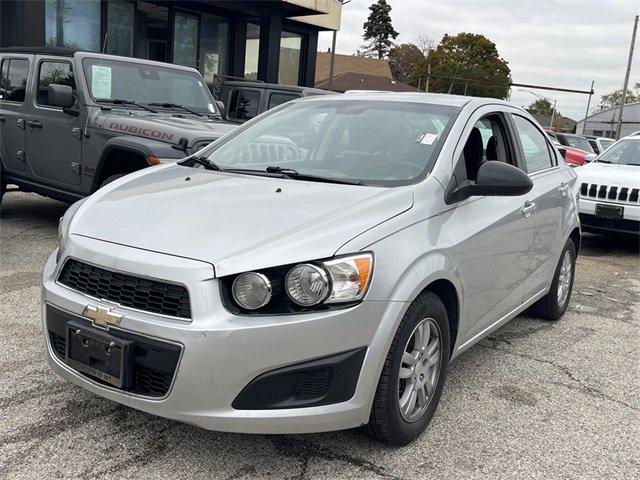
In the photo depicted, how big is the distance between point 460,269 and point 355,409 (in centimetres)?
98

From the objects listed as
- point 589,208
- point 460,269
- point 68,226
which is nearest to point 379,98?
point 460,269

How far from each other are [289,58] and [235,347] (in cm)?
2030

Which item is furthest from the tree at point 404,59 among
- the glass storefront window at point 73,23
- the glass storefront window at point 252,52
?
the glass storefront window at point 73,23

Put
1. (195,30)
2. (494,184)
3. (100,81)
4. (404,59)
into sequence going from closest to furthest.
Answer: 1. (494,184)
2. (100,81)
3. (195,30)
4. (404,59)

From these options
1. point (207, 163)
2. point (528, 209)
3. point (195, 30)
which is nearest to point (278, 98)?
point (207, 163)

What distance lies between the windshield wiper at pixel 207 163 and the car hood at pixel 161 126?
6.39ft

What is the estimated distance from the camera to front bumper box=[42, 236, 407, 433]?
2438 mm

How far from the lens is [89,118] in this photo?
6.48 meters

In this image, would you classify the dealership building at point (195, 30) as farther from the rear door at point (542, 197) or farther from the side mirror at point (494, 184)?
the side mirror at point (494, 184)

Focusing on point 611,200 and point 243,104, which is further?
point 243,104

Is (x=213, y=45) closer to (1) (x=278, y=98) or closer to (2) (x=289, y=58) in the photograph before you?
(2) (x=289, y=58)

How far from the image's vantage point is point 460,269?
→ 127 inches

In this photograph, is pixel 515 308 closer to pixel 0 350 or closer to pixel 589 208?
pixel 0 350

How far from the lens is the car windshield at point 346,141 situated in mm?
3428
